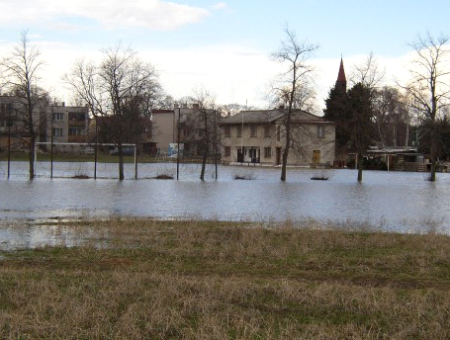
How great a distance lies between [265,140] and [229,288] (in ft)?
229

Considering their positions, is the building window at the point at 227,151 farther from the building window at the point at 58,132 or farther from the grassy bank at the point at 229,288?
the grassy bank at the point at 229,288

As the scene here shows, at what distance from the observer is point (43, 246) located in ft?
38.7

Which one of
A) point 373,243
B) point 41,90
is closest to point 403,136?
point 41,90

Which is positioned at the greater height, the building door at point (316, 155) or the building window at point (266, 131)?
the building window at point (266, 131)

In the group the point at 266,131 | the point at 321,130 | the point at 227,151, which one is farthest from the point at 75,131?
the point at 321,130

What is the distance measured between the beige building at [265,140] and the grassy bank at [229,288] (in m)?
61.1

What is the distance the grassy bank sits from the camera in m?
6.24

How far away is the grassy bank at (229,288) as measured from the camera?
6.24m

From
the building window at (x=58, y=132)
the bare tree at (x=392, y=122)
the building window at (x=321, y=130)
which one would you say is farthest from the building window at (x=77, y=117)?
the bare tree at (x=392, y=122)

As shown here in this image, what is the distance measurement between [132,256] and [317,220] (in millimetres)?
8440

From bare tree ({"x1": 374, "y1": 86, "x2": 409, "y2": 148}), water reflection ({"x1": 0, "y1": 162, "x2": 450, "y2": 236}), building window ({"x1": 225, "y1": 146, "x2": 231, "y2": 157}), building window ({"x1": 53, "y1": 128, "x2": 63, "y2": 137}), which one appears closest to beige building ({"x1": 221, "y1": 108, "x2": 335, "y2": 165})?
building window ({"x1": 225, "y1": 146, "x2": 231, "y2": 157})

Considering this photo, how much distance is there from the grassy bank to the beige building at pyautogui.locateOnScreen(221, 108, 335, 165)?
6109cm

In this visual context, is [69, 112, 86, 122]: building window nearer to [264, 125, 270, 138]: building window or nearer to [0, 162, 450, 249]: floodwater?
[264, 125, 270, 138]: building window

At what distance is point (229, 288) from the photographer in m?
7.86
